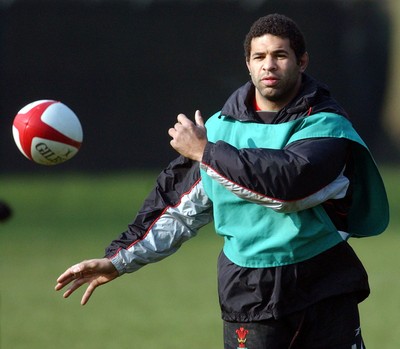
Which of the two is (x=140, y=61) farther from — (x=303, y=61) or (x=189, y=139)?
(x=189, y=139)

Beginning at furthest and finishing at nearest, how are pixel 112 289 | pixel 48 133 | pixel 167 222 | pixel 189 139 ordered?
pixel 112 289, pixel 48 133, pixel 167 222, pixel 189 139

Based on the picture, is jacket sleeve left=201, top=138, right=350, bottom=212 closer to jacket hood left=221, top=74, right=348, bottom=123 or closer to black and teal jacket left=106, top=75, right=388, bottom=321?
black and teal jacket left=106, top=75, right=388, bottom=321

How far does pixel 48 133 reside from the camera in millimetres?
5445

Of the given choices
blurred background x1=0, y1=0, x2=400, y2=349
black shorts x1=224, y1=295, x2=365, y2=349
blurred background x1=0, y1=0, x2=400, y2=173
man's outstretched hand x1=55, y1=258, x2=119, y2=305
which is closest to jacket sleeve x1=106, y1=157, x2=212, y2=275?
man's outstretched hand x1=55, y1=258, x2=119, y2=305

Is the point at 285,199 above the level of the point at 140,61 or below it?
below

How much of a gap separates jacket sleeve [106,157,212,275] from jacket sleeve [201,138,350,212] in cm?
49

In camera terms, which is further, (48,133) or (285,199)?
(48,133)

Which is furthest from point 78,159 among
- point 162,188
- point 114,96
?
point 162,188

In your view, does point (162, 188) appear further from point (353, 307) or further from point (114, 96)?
point (114, 96)

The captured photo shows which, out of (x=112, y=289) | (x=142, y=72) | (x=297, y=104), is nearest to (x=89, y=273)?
(x=297, y=104)

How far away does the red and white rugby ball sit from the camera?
17.9 ft

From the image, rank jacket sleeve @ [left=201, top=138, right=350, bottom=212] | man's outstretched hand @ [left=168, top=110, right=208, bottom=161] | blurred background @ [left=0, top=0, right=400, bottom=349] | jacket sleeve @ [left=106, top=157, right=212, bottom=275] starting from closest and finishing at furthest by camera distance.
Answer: jacket sleeve @ [left=201, top=138, right=350, bottom=212] < man's outstretched hand @ [left=168, top=110, right=208, bottom=161] < jacket sleeve @ [left=106, top=157, right=212, bottom=275] < blurred background @ [left=0, top=0, right=400, bottom=349]

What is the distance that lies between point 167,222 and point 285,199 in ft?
2.63

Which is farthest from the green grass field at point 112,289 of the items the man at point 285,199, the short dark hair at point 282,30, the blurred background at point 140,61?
the short dark hair at point 282,30
